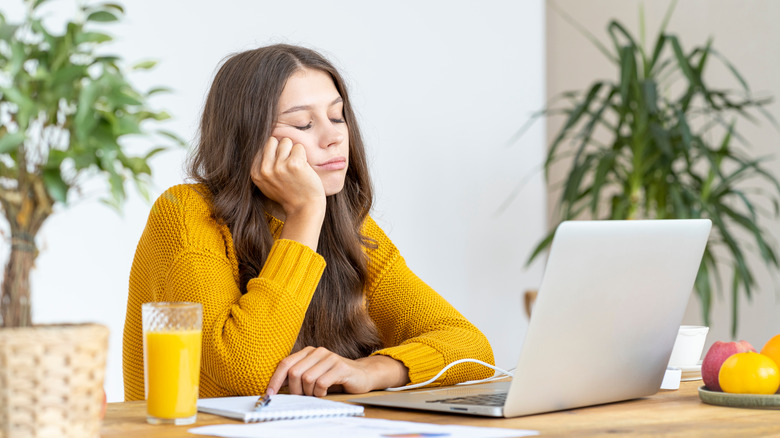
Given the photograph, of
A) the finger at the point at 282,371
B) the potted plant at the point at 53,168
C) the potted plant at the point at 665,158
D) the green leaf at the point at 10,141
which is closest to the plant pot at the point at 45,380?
the potted plant at the point at 53,168

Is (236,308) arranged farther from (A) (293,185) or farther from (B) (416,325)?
(B) (416,325)

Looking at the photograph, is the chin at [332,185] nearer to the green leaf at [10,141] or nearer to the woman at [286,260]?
the woman at [286,260]

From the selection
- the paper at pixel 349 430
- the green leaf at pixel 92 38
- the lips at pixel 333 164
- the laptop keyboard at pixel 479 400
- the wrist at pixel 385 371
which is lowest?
the wrist at pixel 385 371

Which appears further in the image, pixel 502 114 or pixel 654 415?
pixel 502 114

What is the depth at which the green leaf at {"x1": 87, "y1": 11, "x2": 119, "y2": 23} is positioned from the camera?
694mm

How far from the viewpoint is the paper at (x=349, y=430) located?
32.0 inches

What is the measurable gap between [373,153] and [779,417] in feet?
7.80

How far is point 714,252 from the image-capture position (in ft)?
11.4

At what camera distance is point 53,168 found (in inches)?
26.6

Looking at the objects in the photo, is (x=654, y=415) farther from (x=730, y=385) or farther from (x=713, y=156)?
(x=713, y=156)

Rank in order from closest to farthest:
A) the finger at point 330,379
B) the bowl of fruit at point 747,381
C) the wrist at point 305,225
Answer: the bowl of fruit at point 747,381, the finger at point 330,379, the wrist at point 305,225

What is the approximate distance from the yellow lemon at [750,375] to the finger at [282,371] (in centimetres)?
59

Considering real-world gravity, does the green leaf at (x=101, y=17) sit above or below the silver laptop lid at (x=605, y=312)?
above

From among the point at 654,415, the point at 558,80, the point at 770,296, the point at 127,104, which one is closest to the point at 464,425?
the point at 654,415
